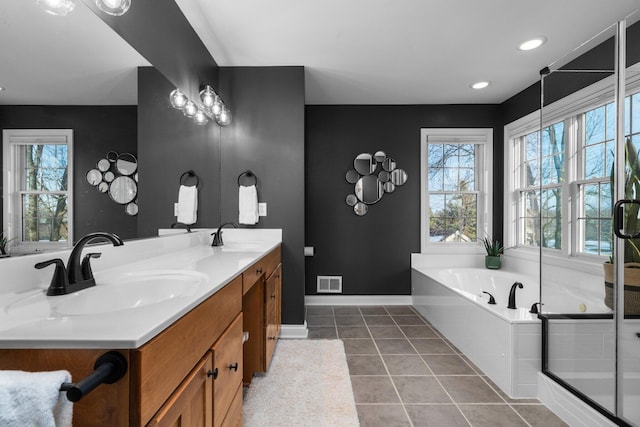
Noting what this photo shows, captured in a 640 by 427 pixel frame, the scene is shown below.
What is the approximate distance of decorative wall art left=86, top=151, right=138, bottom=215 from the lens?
1204mm

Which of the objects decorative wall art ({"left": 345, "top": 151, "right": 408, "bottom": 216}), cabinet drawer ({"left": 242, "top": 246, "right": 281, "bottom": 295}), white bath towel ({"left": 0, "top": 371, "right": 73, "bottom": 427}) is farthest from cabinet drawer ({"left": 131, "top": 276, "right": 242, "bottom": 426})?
decorative wall art ({"left": 345, "top": 151, "right": 408, "bottom": 216})

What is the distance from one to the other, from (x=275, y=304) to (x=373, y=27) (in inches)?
83.8

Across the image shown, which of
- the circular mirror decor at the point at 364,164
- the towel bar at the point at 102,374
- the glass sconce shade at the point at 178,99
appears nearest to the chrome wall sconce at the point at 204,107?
the glass sconce shade at the point at 178,99

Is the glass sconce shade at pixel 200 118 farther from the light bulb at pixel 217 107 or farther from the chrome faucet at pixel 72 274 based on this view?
the chrome faucet at pixel 72 274

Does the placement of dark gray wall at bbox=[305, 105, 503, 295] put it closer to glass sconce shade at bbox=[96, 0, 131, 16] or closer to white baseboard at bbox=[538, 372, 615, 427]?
white baseboard at bbox=[538, 372, 615, 427]

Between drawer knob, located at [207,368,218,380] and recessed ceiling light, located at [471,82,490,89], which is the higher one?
recessed ceiling light, located at [471,82,490,89]

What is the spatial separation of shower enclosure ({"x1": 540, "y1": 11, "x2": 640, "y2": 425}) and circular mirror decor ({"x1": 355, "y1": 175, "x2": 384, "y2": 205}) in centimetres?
185

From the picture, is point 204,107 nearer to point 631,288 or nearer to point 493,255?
point 631,288

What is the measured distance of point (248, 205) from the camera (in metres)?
2.69

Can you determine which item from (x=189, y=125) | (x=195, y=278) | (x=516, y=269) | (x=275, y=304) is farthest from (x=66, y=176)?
(x=516, y=269)

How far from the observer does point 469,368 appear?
85.2 inches

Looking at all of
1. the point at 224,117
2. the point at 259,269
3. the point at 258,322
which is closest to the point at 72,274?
the point at 259,269

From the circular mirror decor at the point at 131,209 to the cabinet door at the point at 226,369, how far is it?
72 centimetres

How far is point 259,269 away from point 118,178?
83 centimetres
